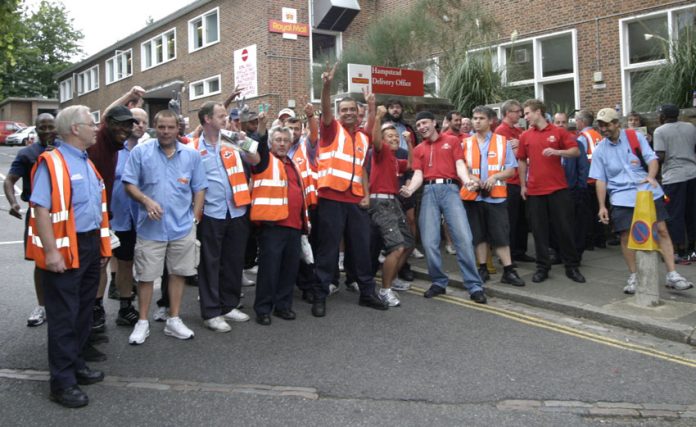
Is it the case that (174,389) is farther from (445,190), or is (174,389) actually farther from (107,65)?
(107,65)

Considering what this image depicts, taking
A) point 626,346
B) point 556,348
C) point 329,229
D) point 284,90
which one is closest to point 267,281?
point 329,229

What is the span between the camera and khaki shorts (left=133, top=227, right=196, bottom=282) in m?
5.04

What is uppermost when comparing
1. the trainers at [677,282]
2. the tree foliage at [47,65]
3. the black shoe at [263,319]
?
the tree foliage at [47,65]

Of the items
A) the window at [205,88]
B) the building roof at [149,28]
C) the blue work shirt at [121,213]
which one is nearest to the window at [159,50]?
the building roof at [149,28]

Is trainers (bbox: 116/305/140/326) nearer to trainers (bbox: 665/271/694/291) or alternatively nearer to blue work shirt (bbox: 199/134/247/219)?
blue work shirt (bbox: 199/134/247/219)

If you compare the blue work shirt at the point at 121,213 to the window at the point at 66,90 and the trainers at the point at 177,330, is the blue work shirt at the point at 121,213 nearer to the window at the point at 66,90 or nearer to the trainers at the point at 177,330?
the trainers at the point at 177,330

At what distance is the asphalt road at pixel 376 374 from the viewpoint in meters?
3.75

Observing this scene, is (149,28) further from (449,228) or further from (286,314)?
(286,314)

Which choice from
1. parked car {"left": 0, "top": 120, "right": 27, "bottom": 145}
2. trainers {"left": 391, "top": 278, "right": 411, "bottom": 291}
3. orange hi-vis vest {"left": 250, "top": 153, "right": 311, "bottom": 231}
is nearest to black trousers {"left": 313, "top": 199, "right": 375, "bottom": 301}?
orange hi-vis vest {"left": 250, "top": 153, "right": 311, "bottom": 231}

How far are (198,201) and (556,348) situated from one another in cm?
322

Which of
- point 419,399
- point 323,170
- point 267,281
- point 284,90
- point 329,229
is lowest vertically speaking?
point 419,399

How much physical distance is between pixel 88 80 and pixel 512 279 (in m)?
39.2

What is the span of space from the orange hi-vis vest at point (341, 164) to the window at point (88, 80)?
120ft

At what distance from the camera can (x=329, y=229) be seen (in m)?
6.00
